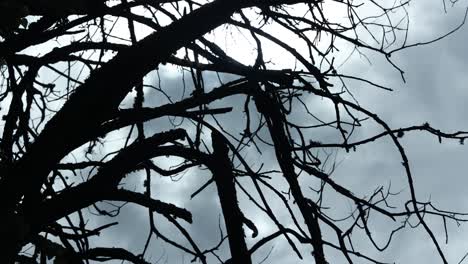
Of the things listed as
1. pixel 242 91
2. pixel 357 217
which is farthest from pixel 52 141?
pixel 357 217

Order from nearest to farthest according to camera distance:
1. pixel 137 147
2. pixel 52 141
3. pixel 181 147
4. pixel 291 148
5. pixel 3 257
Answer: pixel 3 257
pixel 52 141
pixel 137 147
pixel 181 147
pixel 291 148

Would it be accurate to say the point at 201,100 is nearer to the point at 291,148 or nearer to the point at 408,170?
the point at 291,148

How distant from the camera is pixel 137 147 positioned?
3771 millimetres

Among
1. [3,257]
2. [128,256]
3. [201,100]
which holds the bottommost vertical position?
[3,257]

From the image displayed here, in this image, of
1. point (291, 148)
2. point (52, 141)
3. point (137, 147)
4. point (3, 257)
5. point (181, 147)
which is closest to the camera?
point (3, 257)

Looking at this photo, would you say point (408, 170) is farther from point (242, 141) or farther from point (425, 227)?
point (242, 141)

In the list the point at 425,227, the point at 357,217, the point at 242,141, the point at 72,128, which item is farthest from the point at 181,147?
the point at 425,227

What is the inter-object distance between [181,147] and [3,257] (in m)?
2.41

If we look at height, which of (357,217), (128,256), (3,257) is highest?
(357,217)

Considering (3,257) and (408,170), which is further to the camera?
(408,170)

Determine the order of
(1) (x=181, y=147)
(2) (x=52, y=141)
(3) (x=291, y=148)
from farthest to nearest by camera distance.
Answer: (3) (x=291, y=148) < (1) (x=181, y=147) < (2) (x=52, y=141)

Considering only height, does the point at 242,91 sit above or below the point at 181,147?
above

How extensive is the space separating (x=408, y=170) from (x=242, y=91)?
3.89 ft

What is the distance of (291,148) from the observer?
14.3 ft
